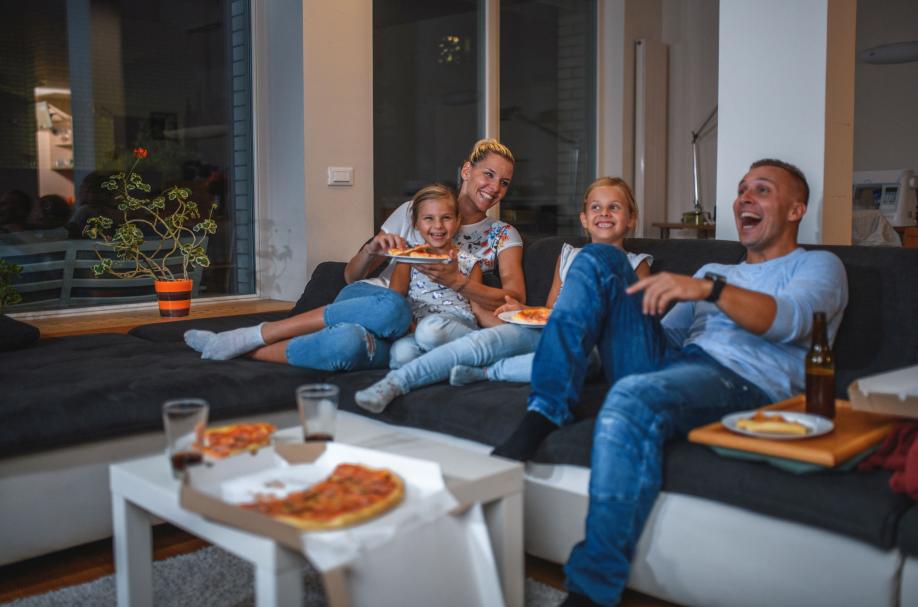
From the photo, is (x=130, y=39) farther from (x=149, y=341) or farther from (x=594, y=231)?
(x=594, y=231)

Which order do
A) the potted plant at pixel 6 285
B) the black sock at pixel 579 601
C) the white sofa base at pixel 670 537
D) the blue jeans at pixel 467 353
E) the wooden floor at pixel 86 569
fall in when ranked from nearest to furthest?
1. the white sofa base at pixel 670 537
2. the black sock at pixel 579 601
3. the wooden floor at pixel 86 569
4. the blue jeans at pixel 467 353
5. the potted plant at pixel 6 285

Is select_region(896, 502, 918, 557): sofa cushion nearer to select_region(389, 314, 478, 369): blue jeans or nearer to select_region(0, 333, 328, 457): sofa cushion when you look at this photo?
select_region(389, 314, 478, 369): blue jeans

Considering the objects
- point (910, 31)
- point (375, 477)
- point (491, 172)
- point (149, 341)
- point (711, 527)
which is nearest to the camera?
point (375, 477)

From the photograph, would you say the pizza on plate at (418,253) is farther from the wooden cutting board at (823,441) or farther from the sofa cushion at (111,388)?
the wooden cutting board at (823,441)

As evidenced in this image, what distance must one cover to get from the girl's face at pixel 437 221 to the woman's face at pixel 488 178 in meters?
0.20

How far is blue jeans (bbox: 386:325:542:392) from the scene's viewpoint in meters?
2.63

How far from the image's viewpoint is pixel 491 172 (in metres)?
3.17

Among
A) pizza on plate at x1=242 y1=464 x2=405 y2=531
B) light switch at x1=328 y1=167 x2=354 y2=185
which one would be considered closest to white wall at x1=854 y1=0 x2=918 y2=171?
light switch at x1=328 y1=167 x2=354 y2=185

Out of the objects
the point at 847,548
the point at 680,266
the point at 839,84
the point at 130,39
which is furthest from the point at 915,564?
the point at 130,39

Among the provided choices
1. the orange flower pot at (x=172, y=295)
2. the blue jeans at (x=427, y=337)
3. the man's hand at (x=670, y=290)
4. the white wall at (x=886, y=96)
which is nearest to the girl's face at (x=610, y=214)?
the blue jeans at (x=427, y=337)

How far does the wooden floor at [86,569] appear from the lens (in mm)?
2223

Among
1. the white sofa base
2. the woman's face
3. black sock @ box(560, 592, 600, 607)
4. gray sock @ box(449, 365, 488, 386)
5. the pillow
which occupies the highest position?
the woman's face

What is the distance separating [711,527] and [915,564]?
15.8 inches

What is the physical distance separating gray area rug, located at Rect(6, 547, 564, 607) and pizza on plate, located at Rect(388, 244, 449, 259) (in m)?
1.00
